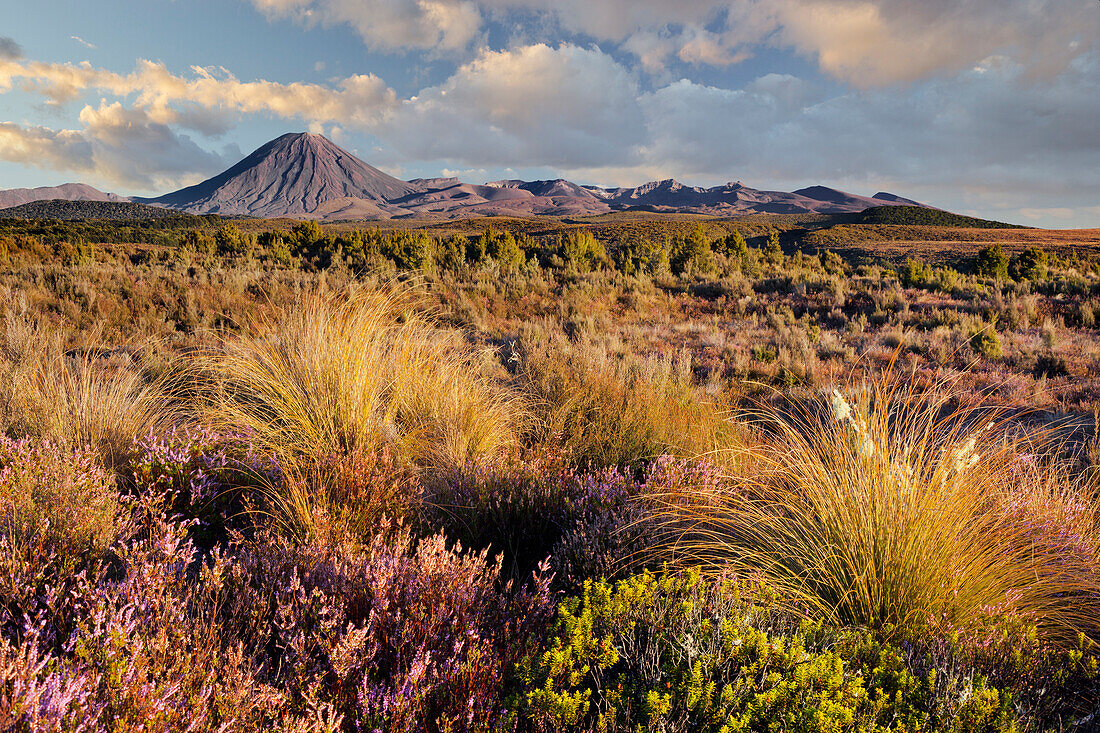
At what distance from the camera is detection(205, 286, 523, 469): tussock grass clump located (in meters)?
3.41

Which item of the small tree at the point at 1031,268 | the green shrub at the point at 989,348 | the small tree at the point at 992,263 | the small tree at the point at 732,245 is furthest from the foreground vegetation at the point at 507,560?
the small tree at the point at 732,245

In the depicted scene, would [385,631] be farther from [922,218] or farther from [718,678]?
[922,218]

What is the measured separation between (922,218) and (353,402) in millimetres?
106491

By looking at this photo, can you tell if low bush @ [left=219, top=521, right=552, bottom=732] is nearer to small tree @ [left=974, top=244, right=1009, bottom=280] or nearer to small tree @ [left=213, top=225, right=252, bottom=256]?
small tree @ [left=974, top=244, right=1009, bottom=280]

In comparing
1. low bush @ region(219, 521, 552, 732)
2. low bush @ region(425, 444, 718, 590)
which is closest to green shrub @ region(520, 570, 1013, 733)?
low bush @ region(219, 521, 552, 732)

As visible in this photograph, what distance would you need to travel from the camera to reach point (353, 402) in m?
3.53

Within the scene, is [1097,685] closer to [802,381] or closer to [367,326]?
[367,326]

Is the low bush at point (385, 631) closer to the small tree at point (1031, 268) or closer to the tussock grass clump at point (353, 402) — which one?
the tussock grass clump at point (353, 402)

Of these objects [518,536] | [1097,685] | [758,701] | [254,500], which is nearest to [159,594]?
[254,500]

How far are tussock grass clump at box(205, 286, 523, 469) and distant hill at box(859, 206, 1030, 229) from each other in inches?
3755

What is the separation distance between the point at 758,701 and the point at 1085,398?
7.20 metres

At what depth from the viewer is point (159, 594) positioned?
1.58 meters

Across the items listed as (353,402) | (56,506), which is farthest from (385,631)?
(353,402)

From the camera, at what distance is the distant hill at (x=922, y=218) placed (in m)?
83.5
